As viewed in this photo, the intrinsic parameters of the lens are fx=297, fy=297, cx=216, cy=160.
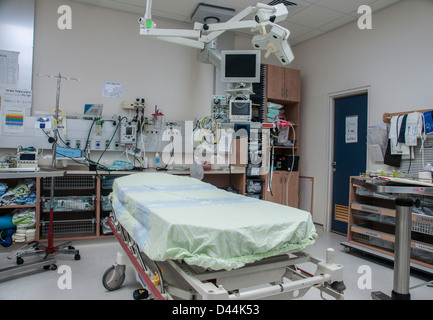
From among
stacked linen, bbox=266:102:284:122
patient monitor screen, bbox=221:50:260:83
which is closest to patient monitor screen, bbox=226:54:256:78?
patient monitor screen, bbox=221:50:260:83

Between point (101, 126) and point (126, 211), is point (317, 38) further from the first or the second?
point (126, 211)

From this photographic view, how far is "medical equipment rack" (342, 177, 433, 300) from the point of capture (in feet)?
5.76

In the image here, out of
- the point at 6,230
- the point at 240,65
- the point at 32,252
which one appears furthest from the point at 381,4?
the point at 6,230

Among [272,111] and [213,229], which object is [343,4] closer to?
[272,111]

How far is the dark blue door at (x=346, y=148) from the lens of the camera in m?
4.07

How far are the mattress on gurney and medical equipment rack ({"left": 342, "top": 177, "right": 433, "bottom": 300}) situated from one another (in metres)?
0.64

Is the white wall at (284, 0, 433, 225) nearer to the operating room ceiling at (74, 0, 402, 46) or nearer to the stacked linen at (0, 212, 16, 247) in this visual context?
the operating room ceiling at (74, 0, 402, 46)

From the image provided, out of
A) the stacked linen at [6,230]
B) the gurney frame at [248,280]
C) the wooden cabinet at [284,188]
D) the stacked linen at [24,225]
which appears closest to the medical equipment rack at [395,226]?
the gurney frame at [248,280]

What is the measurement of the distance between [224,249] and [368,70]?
3.72 metres

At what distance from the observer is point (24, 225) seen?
3.16 metres

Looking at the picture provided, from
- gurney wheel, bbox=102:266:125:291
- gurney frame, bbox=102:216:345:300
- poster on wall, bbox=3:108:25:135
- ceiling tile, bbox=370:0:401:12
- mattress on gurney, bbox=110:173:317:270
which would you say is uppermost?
ceiling tile, bbox=370:0:401:12

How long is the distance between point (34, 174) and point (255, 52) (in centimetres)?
257
